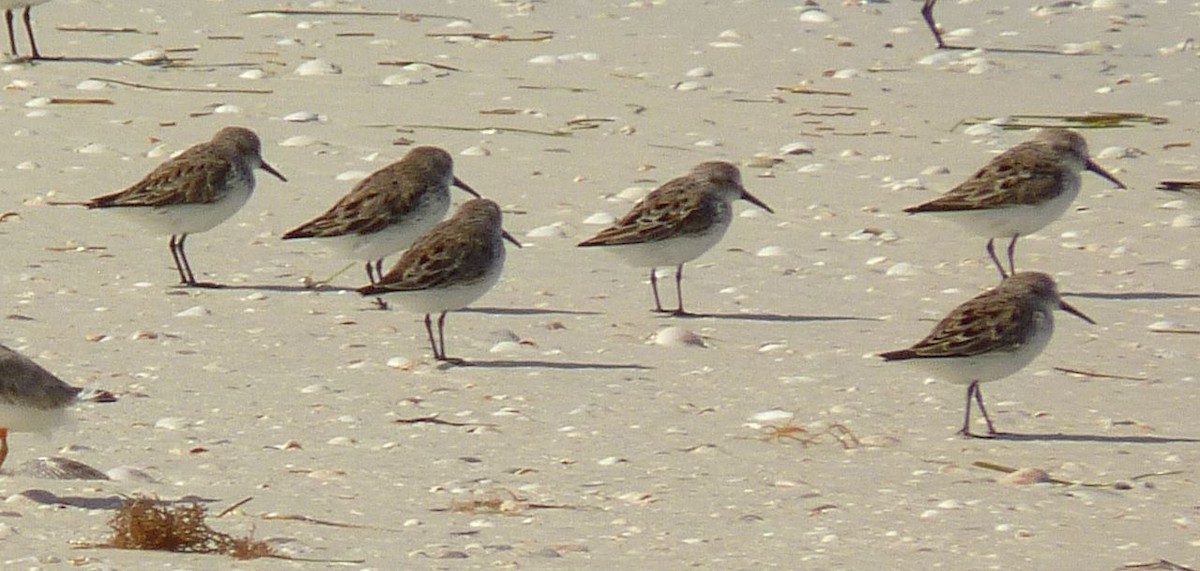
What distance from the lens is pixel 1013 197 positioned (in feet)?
38.3

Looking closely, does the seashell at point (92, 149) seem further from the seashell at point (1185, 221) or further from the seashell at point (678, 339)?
the seashell at point (1185, 221)

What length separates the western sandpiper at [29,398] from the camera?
25.6 ft

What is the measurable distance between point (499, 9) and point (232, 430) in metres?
10.6

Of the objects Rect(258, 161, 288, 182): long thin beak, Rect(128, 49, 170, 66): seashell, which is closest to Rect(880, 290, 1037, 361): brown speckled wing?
Rect(258, 161, 288, 182): long thin beak

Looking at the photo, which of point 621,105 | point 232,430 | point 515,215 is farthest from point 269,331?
point 621,105

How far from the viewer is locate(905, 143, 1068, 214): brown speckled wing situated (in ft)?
38.1

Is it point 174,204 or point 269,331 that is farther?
point 174,204

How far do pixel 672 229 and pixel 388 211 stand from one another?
1485 mm

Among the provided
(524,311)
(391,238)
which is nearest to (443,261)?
(524,311)

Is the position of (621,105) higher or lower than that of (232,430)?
lower

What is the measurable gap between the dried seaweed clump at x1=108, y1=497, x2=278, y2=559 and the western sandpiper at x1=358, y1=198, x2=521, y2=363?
2944mm

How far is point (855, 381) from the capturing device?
9.69m

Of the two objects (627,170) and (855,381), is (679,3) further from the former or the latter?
(855,381)

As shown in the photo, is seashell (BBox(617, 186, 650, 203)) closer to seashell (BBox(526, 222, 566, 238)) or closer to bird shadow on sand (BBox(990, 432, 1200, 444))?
seashell (BBox(526, 222, 566, 238))
